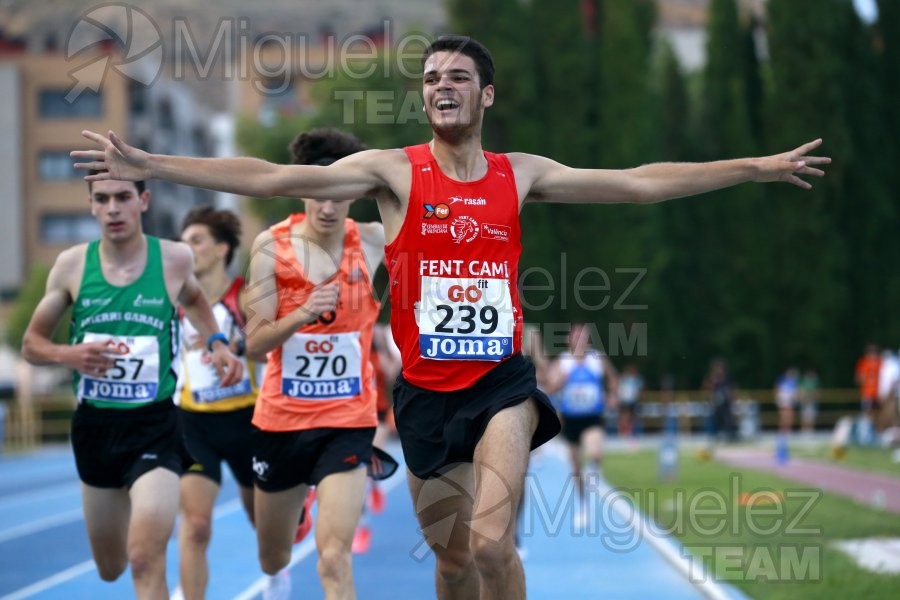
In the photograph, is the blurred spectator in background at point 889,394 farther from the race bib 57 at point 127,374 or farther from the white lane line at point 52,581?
the race bib 57 at point 127,374

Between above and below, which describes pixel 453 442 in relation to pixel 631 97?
below

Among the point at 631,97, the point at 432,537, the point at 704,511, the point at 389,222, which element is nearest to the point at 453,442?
the point at 432,537

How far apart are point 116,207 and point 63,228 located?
203 feet

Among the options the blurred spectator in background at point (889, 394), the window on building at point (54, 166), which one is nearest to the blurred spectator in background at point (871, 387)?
the blurred spectator in background at point (889, 394)

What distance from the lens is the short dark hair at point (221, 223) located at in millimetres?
8828

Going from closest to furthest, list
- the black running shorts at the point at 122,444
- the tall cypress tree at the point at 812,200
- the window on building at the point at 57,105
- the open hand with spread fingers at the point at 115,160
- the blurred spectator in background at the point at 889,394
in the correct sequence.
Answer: the open hand with spread fingers at the point at 115,160, the black running shorts at the point at 122,444, the blurred spectator in background at the point at 889,394, the tall cypress tree at the point at 812,200, the window on building at the point at 57,105

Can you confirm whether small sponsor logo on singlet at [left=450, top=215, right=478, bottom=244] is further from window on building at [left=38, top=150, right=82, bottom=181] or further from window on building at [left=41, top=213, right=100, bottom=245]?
window on building at [left=41, top=213, right=100, bottom=245]

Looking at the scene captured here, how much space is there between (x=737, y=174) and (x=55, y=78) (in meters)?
62.6

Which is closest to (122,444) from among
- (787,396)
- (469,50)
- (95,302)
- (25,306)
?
(95,302)

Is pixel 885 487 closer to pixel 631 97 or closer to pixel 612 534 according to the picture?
pixel 612 534

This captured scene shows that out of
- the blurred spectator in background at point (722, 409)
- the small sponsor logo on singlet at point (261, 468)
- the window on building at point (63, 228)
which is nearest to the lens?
the small sponsor logo on singlet at point (261, 468)

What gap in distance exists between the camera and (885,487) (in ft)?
59.1

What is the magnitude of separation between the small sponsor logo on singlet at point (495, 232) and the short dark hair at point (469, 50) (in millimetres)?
661

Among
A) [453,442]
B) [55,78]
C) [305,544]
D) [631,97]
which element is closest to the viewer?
[453,442]
